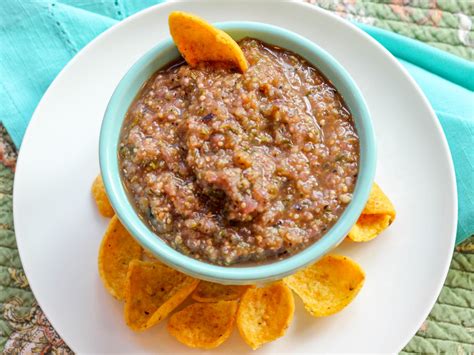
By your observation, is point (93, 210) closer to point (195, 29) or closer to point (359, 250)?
point (195, 29)

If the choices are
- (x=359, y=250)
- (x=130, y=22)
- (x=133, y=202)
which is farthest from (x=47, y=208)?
(x=359, y=250)

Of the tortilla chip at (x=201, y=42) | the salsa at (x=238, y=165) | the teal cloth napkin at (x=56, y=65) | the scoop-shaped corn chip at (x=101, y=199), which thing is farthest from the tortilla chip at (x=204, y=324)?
the teal cloth napkin at (x=56, y=65)

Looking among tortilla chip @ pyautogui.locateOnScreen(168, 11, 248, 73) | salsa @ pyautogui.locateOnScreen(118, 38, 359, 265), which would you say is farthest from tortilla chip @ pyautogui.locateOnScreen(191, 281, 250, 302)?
tortilla chip @ pyautogui.locateOnScreen(168, 11, 248, 73)

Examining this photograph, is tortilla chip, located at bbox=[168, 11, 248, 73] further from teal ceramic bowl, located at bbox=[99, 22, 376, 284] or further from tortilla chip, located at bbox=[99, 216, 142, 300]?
tortilla chip, located at bbox=[99, 216, 142, 300]

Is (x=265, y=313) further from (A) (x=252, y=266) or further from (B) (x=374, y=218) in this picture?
(B) (x=374, y=218)

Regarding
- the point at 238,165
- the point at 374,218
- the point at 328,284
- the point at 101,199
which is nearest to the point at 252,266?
the point at 238,165

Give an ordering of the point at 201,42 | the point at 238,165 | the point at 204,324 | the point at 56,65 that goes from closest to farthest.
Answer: the point at 238,165, the point at 201,42, the point at 204,324, the point at 56,65
